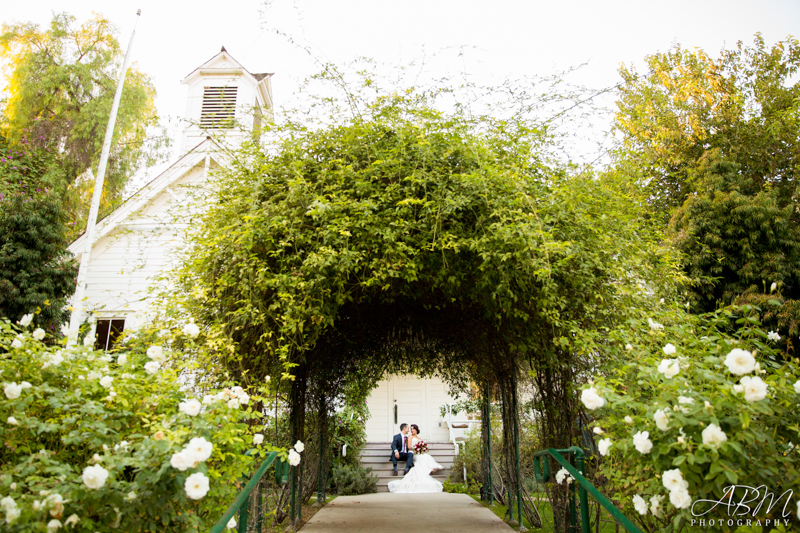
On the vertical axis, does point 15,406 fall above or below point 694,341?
below

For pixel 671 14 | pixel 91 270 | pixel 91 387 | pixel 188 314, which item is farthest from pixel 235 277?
pixel 671 14

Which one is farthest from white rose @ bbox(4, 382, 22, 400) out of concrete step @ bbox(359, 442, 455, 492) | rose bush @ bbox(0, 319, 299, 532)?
concrete step @ bbox(359, 442, 455, 492)

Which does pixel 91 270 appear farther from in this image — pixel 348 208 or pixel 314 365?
pixel 348 208

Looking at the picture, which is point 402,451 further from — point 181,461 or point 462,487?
point 181,461

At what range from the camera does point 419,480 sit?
9.76 m

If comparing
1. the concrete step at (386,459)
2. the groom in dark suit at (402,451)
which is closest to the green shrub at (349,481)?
the concrete step at (386,459)

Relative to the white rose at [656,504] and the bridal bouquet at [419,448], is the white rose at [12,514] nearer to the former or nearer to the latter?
the white rose at [656,504]

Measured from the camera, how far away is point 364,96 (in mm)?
3811

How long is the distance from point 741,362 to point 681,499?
53cm

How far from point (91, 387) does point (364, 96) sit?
2744mm

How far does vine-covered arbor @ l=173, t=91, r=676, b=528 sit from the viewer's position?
3172 mm

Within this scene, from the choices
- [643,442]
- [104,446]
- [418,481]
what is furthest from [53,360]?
[418,481]

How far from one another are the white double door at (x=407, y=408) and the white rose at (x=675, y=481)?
11864mm

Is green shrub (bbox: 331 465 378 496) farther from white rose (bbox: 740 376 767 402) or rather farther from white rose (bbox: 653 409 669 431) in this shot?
white rose (bbox: 740 376 767 402)
